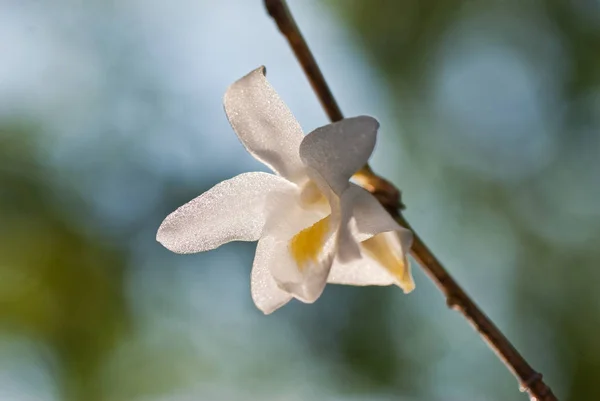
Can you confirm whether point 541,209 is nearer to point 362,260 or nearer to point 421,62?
point 421,62

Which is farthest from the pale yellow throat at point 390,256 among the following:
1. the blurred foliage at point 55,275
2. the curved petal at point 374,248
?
the blurred foliage at point 55,275

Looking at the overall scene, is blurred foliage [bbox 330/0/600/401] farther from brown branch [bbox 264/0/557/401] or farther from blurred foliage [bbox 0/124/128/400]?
brown branch [bbox 264/0/557/401]

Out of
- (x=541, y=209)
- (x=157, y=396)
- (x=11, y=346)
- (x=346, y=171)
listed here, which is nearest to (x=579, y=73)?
(x=541, y=209)

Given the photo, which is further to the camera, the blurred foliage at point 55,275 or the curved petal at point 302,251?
the blurred foliage at point 55,275

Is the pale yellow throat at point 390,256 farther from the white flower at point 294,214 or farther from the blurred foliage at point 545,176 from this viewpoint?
the blurred foliage at point 545,176

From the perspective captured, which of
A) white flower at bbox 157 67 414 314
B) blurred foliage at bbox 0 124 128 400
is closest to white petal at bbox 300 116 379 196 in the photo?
white flower at bbox 157 67 414 314

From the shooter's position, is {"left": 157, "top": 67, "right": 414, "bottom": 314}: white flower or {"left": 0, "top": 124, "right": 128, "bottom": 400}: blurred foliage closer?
{"left": 157, "top": 67, "right": 414, "bottom": 314}: white flower
